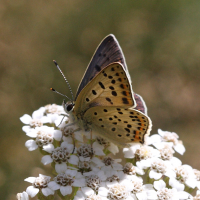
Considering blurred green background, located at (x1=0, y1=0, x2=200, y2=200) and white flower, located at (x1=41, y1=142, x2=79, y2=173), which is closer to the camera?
white flower, located at (x1=41, y1=142, x2=79, y2=173)

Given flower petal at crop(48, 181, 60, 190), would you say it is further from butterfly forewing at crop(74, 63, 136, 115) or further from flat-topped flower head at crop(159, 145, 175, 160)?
flat-topped flower head at crop(159, 145, 175, 160)

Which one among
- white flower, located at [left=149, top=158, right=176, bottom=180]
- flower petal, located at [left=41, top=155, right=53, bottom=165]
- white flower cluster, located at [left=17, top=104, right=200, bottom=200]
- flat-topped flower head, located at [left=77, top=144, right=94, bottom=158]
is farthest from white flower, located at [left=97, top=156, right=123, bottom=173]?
flower petal, located at [left=41, top=155, right=53, bottom=165]

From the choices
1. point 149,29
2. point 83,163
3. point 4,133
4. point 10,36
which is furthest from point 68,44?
point 83,163

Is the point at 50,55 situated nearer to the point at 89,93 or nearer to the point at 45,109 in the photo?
the point at 45,109

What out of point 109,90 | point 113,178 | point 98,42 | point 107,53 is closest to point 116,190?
point 113,178

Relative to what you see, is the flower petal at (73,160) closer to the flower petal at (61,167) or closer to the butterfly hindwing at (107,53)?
the flower petal at (61,167)

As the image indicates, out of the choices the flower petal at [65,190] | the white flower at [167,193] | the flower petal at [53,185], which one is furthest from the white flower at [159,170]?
the flower petal at [53,185]
